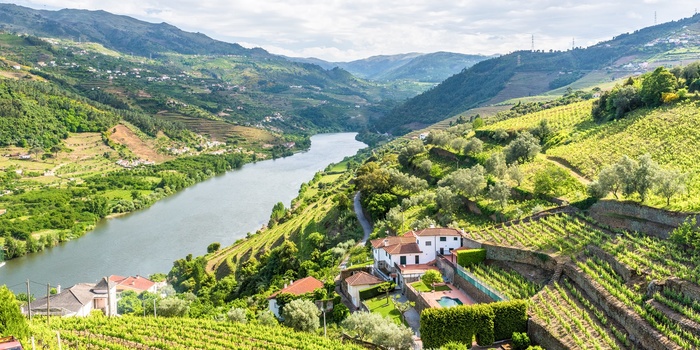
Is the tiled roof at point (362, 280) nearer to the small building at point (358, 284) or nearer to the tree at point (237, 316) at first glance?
the small building at point (358, 284)

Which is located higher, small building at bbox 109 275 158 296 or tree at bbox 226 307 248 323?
tree at bbox 226 307 248 323

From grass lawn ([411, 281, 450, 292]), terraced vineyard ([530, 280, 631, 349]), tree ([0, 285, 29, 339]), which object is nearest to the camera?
terraced vineyard ([530, 280, 631, 349])

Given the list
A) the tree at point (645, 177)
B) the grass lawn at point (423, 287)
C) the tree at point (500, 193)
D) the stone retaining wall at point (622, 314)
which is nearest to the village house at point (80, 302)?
the grass lawn at point (423, 287)

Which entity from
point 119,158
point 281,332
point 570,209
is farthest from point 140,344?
point 119,158

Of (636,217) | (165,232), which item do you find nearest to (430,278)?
(636,217)

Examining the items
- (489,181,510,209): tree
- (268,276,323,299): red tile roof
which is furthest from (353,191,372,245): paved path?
(489,181,510,209): tree

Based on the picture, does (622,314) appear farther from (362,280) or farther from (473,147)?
(473,147)

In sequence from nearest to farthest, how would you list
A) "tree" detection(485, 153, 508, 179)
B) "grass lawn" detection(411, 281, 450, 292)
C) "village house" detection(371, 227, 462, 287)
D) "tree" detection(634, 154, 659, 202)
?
"tree" detection(634, 154, 659, 202), "grass lawn" detection(411, 281, 450, 292), "village house" detection(371, 227, 462, 287), "tree" detection(485, 153, 508, 179)

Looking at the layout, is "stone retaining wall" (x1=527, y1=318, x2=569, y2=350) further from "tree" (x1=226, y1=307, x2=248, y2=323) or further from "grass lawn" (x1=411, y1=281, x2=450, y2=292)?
"tree" (x1=226, y1=307, x2=248, y2=323)
